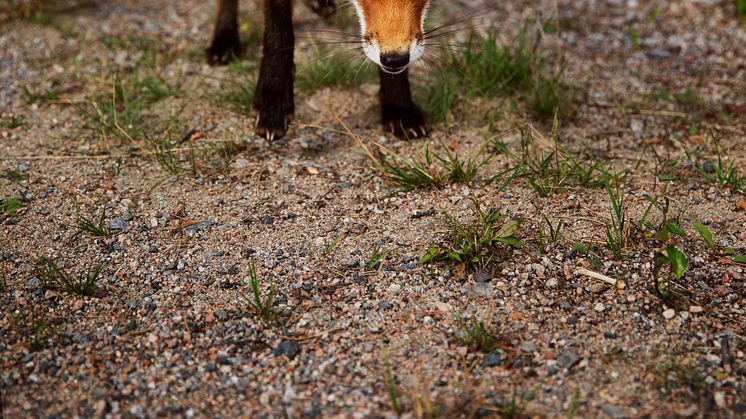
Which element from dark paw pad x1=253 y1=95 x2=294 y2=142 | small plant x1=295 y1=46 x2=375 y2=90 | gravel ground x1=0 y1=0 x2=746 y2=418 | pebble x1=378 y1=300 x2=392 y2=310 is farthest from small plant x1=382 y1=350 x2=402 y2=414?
small plant x1=295 y1=46 x2=375 y2=90

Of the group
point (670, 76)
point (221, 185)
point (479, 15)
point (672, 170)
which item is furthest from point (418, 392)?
point (479, 15)

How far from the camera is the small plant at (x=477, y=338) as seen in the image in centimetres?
293

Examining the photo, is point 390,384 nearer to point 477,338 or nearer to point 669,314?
point 477,338

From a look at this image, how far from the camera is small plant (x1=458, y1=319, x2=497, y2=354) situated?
2.93m

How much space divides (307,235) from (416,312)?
75 cm

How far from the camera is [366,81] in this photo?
16.3 ft

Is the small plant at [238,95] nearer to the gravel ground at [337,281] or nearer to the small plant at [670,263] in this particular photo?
the gravel ground at [337,281]

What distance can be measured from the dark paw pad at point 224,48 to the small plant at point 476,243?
2.44 metres

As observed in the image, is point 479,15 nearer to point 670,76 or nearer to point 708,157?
point 670,76

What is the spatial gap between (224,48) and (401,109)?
153 cm

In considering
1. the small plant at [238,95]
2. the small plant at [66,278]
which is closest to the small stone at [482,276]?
the small plant at [66,278]

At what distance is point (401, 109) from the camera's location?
443 cm

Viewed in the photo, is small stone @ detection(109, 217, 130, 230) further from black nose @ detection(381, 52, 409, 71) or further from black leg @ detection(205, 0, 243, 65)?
black leg @ detection(205, 0, 243, 65)

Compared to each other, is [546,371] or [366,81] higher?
[366,81]
